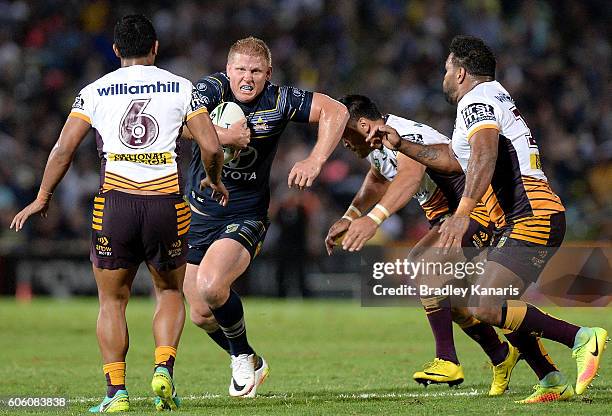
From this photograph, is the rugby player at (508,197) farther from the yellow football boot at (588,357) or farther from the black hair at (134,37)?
the black hair at (134,37)

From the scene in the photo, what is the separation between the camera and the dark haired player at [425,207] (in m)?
9.07

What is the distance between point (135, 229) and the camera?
784cm

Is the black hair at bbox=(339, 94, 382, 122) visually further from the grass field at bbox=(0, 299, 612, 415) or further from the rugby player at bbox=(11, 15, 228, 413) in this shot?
the grass field at bbox=(0, 299, 612, 415)

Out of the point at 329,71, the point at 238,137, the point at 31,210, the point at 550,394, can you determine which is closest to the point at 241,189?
the point at 238,137

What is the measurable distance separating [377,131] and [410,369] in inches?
138

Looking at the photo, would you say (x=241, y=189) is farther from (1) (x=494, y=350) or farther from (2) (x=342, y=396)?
(1) (x=494, y=350)

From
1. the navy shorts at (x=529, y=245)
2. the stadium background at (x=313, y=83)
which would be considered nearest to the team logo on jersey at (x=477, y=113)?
the navy shorts at (x=529, y=245)

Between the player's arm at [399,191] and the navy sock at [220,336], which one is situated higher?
the player's arm at [399,191]

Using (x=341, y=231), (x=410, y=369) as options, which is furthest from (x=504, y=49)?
(x=341, y=231)

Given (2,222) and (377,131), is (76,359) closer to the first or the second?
(377,131)

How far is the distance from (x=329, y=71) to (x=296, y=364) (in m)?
12.7

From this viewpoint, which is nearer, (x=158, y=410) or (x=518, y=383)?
(x=158, y=410)

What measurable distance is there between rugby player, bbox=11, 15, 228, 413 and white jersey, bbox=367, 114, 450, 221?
2.02 m

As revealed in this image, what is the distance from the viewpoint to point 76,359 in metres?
12.4
